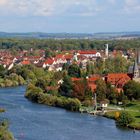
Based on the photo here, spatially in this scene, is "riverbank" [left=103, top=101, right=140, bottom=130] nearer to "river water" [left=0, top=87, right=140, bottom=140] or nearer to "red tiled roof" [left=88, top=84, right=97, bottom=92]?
"river water" [left=0, top=87, right=140, bottom=140]

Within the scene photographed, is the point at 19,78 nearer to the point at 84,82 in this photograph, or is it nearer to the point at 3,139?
the point at 84,82

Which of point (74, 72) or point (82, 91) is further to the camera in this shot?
point (74, 72)

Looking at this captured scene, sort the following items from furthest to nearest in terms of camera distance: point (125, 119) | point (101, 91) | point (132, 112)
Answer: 1. point (101, 91)
2. point (132, 112)
3. point (125, 119)

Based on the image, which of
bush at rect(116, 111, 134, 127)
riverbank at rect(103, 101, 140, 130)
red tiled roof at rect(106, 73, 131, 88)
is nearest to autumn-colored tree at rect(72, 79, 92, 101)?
riverbank at rect(103, 101, 140, 130)

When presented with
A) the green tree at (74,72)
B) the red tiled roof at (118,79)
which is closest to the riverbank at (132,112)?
the red tiled roof at (118,79)

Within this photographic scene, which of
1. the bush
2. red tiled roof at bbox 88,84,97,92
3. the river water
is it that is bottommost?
the river water

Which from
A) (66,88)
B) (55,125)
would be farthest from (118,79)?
(55,125)

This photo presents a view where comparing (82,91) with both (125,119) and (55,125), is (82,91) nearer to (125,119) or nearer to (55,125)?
(55,125)

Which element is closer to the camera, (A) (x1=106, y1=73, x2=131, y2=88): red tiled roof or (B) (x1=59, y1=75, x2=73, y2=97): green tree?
(B) (x1=59, y1=75, x2=73, y2=97): green tree
